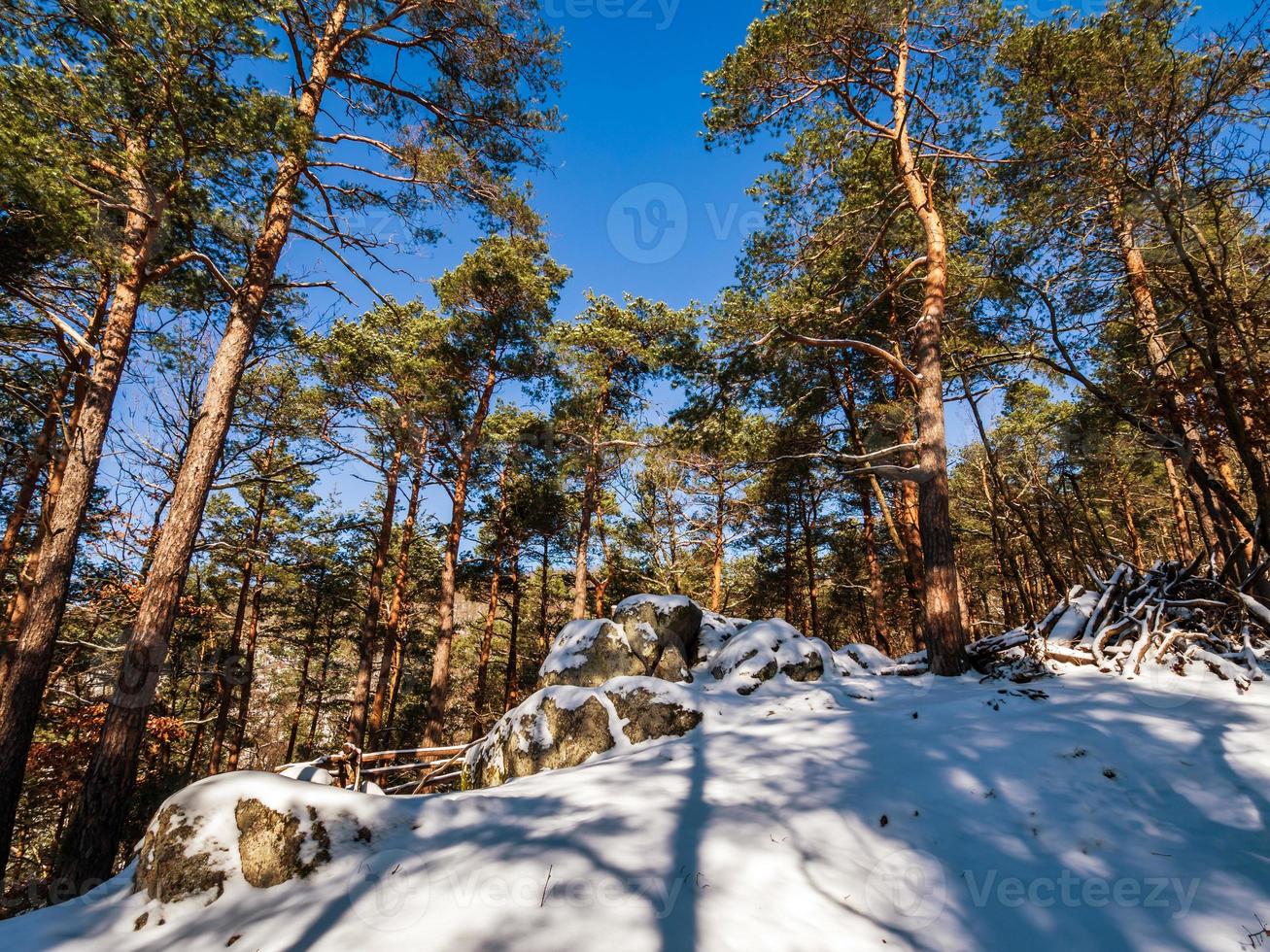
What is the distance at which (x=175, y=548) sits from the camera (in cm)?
549

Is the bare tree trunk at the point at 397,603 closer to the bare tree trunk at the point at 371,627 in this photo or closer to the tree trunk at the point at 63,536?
the bare tree trunk at the point at 371,627

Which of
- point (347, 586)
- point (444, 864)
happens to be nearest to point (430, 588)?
point (347, 586)

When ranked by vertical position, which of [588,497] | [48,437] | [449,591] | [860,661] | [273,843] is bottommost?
[273,843]

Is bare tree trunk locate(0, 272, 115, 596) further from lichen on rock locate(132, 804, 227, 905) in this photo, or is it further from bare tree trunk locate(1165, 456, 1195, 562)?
bare tree trunk locate(1165, 456, 1195, 562)

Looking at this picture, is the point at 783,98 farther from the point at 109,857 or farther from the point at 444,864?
the point at 109,857

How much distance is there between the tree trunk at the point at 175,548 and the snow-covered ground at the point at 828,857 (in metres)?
2.13

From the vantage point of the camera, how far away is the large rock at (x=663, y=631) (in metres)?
8.79

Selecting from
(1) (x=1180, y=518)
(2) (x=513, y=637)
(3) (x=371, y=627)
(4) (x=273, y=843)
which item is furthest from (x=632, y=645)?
(1) (x=1180, y=518)

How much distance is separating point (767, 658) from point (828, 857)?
206 inches

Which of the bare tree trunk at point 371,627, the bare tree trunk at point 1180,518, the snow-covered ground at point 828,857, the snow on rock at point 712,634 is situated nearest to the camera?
the snow-covered ground at point 828,857

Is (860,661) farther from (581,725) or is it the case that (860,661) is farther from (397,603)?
(397,603)

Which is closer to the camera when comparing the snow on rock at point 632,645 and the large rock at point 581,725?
the large rock at point 581,725

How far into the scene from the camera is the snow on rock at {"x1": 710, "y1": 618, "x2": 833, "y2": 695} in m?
7.79

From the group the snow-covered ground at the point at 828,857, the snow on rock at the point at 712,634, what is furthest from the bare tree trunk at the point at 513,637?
the snow-covered ground at the point at 828,857
